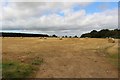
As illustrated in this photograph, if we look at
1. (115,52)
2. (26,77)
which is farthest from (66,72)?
(115,52)

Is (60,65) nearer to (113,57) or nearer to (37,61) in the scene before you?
(37,61)

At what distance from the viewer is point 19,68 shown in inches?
445

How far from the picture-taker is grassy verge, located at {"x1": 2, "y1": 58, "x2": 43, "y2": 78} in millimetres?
10344

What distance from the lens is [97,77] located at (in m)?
10.8

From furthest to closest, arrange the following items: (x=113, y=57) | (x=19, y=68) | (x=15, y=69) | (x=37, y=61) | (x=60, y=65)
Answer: (x=113, y=57)
(x=37, y=61)
(x=60, y=65)
(x=19, y=68)
(x=15, y=69)

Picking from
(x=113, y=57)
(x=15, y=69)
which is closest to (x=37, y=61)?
(x=15, y=69)

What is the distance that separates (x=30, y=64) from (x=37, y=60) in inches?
36.3

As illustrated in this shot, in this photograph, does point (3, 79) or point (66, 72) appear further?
point (66, 72)

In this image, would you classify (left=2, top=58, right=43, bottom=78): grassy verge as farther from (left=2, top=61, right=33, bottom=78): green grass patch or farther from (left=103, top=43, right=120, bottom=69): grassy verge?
(left=103, top=43, right=120, bottom=69): grassy verge

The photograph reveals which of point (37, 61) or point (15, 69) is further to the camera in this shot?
point (37, 61)

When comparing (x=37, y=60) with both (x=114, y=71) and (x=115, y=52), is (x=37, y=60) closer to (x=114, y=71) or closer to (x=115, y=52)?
(x=114, y=71)

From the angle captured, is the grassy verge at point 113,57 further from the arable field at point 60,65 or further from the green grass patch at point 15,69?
the green grass patch at point 15,69

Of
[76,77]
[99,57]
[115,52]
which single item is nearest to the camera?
[76,77]

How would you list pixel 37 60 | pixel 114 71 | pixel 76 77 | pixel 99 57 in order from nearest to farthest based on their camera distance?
1. pixel 76 77
2. pixel 114 71
3. pixel 37 60
4. pixel 99 57
